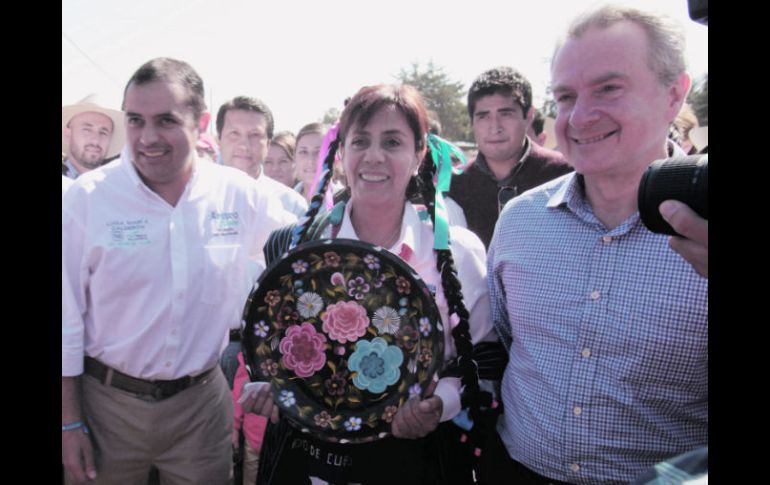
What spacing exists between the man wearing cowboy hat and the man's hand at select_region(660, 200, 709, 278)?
4704 mm

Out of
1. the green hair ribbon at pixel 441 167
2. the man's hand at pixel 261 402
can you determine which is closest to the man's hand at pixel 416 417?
the man's hand at pixel 261 402

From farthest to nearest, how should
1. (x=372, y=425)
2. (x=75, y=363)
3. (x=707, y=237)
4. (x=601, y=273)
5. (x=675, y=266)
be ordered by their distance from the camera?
(x=75, y=363) < (x=372, y=425) < (x=601, y=273) < (x=675, y=266) < (x=707, y=237)

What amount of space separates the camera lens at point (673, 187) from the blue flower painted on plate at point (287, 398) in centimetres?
115

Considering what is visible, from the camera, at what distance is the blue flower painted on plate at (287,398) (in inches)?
67.1

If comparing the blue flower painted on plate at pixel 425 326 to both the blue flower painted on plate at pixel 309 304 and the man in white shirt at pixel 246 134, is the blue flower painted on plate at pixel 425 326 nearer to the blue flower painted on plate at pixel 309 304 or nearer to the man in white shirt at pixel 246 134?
→ the blue flower painted on plate at pixel 309 304

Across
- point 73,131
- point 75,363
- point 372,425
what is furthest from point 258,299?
point 73,131

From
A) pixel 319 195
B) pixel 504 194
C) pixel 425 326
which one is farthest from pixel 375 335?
pixel 504 194

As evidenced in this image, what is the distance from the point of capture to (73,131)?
4941 mm

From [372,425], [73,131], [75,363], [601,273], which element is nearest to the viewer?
[601,273]

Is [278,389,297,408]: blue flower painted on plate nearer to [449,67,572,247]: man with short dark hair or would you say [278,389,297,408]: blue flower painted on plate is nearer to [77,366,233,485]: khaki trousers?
[77,366,233,485]: khaki trousers

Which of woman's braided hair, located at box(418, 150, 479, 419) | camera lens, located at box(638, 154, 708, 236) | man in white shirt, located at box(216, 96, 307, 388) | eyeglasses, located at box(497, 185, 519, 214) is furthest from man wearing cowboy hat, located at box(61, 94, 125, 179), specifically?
camera lens, located at box(638, 154, 708, 236)

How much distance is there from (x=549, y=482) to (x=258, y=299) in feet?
3.33

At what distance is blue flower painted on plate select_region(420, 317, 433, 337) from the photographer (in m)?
1.67
